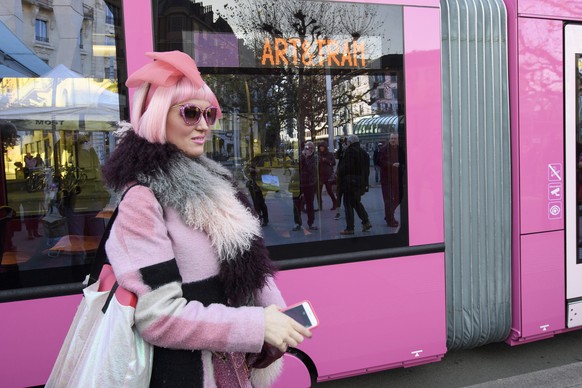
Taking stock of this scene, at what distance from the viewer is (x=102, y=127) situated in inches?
98.7

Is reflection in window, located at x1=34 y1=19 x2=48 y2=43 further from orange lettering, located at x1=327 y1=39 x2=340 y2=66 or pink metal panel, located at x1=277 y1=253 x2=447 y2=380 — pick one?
pink metal panel, located at x1=277 y1=253 x2=447 y2=380

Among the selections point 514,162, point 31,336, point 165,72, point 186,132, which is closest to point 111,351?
point 186,132

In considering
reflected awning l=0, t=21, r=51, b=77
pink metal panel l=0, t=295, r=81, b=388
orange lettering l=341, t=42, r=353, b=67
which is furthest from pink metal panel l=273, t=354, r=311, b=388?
reflected awning l=0, t=21, r=51, b=77

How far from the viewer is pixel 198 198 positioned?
1258mm

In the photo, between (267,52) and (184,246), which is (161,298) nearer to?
(184,246)

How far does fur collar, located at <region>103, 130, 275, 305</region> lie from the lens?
48.9 inches

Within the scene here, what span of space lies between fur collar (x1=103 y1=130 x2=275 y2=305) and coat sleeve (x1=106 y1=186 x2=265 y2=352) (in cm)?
6

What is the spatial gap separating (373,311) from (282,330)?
1906 millimetres

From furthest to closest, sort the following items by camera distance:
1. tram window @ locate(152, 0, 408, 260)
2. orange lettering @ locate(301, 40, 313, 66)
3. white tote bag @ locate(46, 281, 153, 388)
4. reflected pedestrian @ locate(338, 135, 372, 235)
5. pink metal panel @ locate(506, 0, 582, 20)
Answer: pink metal panel @ locate(506, 0, 582, 20) → reflected pedestrian @ locate(338, 135, 372, 235) → orange lettering @ locate(301, 40, 313, 66) → tram window @ locate(152, 0, 408, 260) → white tote bag @ locate(46, 281, 153, 388)

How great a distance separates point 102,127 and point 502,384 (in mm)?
3220

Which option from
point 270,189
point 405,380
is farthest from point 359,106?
point 405,380

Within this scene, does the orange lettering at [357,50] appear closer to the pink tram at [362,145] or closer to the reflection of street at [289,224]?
the pink tram at [362,145]

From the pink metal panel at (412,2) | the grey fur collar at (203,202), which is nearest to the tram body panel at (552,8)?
the pink metal panel at (412,2)

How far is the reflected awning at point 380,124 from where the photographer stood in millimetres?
3008
